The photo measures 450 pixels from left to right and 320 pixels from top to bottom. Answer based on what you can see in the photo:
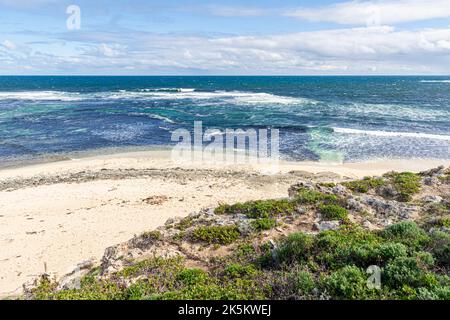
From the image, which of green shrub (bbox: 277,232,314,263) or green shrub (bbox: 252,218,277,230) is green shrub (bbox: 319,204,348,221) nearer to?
green shrub (bbox: 252,218,277,230)

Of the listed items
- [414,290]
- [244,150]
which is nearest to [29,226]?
[414,290]

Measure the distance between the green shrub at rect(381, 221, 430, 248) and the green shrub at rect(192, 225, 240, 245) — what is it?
12.6 ft

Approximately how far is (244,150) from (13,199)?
53.2 ft

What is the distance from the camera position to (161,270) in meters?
7.40

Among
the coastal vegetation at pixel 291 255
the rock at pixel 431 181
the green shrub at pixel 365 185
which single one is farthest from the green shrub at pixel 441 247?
the rock at pixel 431 181

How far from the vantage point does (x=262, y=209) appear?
34.8 ft

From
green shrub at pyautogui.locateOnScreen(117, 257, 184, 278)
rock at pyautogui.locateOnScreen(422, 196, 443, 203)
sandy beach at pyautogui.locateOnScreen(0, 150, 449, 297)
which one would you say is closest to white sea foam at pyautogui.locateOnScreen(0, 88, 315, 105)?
sandy beach at pyautogui.locateOnScreen(0, 150, 449, 297)

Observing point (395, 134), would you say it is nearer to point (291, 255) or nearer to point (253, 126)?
point (253, 126)

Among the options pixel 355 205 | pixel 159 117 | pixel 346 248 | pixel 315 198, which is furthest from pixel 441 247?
pixel 159 117

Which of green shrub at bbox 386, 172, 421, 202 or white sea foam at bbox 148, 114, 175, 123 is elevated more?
white sea foam at bbox 148, 114, 175, 123

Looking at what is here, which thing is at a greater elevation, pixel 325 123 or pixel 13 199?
pixel 325 123

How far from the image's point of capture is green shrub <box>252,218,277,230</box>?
31.5 feet

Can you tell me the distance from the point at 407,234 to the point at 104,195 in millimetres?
14237
